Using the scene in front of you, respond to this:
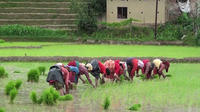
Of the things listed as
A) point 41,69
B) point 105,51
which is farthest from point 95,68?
point 105,51

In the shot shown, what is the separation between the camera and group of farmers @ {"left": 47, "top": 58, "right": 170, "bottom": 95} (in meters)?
17.0

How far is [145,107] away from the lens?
15.6m

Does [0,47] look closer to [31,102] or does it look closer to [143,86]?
[143,86]

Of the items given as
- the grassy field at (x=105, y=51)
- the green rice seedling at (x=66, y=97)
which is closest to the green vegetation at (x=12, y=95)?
the green rice seedling at (x=66, y=97)

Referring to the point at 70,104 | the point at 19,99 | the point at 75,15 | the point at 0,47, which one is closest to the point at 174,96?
the point at 70,104

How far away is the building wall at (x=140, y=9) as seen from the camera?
144 feet

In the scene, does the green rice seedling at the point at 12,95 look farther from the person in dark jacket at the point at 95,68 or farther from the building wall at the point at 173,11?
the building wall at the point at 173,11

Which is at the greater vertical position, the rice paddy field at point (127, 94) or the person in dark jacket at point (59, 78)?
the person in dark jacket at point (59, 78)

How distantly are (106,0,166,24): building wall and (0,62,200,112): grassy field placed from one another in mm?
21503

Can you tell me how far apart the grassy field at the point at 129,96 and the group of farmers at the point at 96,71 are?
36 cm

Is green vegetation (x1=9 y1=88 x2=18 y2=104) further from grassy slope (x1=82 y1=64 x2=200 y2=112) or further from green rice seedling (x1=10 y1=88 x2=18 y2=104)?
grassy slope (x1=82 y1=64 x2=200 y2=112)

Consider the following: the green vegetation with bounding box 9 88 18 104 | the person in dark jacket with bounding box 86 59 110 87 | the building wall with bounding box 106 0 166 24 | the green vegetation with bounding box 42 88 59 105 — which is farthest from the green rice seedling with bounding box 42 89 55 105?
the building wall with bounding box 106 0 166 24

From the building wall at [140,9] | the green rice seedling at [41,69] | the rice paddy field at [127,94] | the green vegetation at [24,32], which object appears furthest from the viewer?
the building wall at [140,9]

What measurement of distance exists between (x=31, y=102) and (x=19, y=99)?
719 mm
